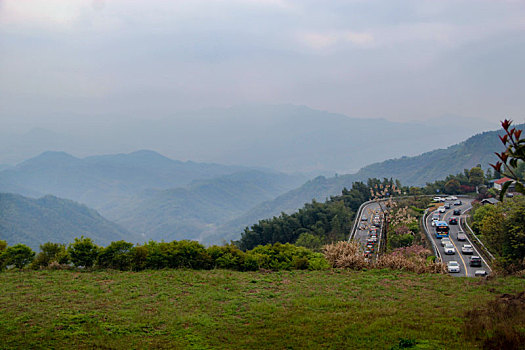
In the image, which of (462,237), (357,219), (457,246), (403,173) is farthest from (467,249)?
(403,173)

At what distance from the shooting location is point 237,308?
8383 millimetres

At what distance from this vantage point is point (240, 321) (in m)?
7.54

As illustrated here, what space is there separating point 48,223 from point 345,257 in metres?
147

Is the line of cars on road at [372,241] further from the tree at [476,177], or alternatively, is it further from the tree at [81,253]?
the tree at [476,177]

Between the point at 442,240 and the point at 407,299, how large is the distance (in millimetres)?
24356

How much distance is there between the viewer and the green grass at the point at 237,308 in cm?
643

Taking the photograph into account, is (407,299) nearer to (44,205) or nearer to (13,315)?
(13,315)

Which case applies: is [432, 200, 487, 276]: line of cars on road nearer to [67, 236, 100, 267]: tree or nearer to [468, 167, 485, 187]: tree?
[67, 236, 100, 267]: tree

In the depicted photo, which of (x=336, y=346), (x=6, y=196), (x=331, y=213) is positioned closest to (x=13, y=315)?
(x=336, y=346)

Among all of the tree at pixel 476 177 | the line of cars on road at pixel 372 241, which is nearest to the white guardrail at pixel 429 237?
the line of cars on road at pixel 372 241

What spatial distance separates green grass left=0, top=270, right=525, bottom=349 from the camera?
6.43m

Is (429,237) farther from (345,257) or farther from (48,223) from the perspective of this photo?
(48,223)

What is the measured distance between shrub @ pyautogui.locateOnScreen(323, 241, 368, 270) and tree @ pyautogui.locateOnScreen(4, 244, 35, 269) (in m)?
9.88

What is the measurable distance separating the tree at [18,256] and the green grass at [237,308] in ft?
3.47
